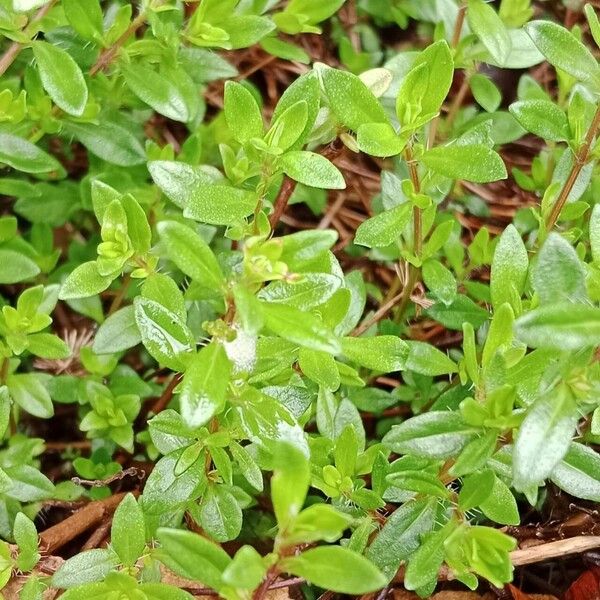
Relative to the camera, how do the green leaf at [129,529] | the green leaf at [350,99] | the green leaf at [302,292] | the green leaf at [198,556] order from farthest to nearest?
the green leaf at [350,99]
the green leaf at [129,529]
the green leaf at [302,292]
the green leaf at [198,556]

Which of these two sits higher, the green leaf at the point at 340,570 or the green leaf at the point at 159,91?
the green leaf at the point at 159,91

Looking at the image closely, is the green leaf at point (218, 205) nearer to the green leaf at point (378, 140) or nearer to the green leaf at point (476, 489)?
the green leaf at point (378, 140)

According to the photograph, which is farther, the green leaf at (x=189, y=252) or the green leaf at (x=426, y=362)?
the green leaf at (x=426, y=362)

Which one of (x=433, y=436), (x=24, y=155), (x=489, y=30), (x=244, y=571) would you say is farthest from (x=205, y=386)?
(x=489, y=30)

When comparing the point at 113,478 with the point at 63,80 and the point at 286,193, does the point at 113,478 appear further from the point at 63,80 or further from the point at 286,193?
the point at 63,80

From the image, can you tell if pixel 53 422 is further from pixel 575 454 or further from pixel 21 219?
pixel 575 454

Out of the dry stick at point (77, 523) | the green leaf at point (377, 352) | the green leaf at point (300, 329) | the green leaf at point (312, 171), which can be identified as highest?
the green leaf at point (312, 171)

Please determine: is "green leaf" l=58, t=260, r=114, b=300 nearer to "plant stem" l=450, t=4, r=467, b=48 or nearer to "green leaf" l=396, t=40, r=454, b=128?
"green leaf" l=396, t=40, r=454, b=128

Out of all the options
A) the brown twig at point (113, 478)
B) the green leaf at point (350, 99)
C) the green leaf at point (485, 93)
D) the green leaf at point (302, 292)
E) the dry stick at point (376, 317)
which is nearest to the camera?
the green leaf at point (302, 292)

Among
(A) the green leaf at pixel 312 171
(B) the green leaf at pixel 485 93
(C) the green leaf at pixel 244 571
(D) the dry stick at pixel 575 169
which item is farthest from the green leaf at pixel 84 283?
(B) the green leaf at pixel 485 93
